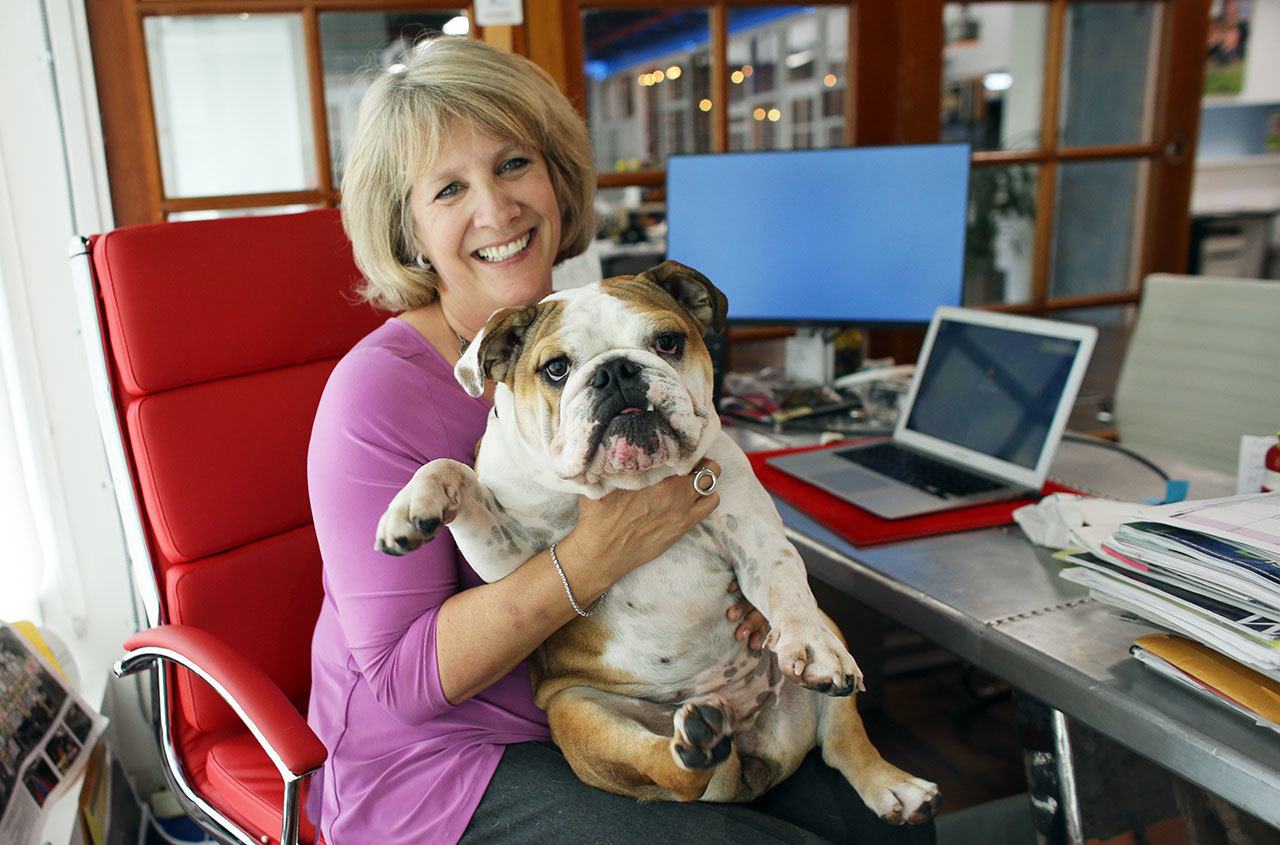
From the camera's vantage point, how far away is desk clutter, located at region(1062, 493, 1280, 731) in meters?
0.91

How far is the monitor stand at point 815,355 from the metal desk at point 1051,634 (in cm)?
80

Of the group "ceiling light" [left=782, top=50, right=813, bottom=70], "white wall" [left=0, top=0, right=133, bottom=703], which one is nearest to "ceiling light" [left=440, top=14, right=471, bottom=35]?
"white wall" [left=0, top=0, right=133, bottom=703]

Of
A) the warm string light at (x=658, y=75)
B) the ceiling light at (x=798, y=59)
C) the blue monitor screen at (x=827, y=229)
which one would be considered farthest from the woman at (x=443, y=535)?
the ceiling light at (x=798, y=59)

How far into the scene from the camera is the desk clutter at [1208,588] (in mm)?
914

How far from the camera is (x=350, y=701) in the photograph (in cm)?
120

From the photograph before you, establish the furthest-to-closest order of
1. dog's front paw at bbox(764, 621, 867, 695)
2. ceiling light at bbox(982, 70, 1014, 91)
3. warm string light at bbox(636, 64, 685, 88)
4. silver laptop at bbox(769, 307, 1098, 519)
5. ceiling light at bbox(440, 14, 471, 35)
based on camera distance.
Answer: ceiling light at bbox(982, 70, 1014, 91) → warm string light at bbox(636, 64, 685, 88) → ceiling light at bbox(440, 14, 471, 35) → silver laptop at bbox(769, 307, 1098, 519) → dog's front paw at bbox(764, 621, 867, 695)

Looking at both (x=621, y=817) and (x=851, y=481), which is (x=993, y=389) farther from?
(x=621, y=817)

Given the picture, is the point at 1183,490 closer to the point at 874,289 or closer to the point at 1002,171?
the point at 874,289

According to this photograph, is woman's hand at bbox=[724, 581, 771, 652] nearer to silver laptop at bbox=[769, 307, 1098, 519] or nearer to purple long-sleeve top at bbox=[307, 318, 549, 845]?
purple long-sleeve top at bbox=[307, 318, 549, 845]

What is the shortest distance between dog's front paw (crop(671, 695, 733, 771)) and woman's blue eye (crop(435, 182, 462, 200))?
2.40ft

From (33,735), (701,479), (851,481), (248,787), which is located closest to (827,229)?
(851,481)

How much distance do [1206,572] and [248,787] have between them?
1179 mm

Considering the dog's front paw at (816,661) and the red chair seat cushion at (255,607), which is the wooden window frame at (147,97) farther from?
the dog's front paw at (816,661)

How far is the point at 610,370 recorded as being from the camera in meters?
0.98
